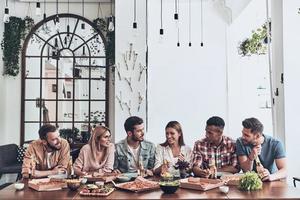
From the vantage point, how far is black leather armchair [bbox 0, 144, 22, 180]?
5.54m

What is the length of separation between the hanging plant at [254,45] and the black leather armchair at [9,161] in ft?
13.9

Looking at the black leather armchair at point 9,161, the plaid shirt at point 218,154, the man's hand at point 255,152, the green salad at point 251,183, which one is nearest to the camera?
the green salad at point 251,183

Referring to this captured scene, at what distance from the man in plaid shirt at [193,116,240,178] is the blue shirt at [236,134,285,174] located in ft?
0.45

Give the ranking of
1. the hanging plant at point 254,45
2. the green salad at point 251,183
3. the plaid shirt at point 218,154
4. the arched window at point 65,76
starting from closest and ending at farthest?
the green salad at point 251,183 → the plaid shirt at point 218,154 → the hanging plant at point 254,45 → the arched window at point 65,76

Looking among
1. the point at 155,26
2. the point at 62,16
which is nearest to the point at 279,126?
the point at 155,26

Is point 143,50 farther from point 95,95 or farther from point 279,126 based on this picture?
point 279,126

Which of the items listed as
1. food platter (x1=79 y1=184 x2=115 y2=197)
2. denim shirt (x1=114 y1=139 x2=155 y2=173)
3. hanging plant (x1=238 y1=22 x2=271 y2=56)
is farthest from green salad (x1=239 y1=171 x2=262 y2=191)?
hanging plant (x1=238 y1=22 x2=271 y2=56)

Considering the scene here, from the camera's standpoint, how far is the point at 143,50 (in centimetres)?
611

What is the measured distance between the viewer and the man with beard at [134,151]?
3842mm

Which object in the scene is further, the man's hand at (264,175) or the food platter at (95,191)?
the man's hand at (264,175)

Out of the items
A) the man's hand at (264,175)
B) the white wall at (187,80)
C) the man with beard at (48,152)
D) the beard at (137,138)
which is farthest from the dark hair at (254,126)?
the white wall at (187,80)

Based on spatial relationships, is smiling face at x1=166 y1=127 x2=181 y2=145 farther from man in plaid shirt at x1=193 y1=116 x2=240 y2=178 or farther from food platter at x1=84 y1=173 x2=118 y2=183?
food platter at x1=84 y1=173 x2=118 y2=183

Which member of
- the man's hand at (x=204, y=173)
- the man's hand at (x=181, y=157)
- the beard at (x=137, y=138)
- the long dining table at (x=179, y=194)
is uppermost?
the beard at (x=137, y=138)

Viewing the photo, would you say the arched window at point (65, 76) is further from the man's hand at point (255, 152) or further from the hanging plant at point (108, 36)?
the man's hand at point (255, 152)
